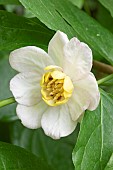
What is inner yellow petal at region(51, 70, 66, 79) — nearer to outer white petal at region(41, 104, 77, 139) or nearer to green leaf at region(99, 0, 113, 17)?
outer white petal at region(41, 104, 77, 139)

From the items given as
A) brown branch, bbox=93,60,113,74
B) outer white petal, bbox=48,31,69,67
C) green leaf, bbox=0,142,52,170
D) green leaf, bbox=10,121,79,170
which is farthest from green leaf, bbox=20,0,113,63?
green leaf, bbox=10,121,79,170

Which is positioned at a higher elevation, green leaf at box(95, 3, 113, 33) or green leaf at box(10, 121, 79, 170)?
green leaf at box(95, 3, 113, 33)

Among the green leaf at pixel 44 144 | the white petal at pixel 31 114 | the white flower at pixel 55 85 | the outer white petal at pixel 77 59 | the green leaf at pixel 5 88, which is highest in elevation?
the outer white petal at pixel 77 59

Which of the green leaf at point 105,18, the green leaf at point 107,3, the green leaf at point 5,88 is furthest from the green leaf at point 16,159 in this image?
the green leaf at point 105,18

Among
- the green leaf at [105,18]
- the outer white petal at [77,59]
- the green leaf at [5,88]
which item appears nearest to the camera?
the outer white petal at [77,59]

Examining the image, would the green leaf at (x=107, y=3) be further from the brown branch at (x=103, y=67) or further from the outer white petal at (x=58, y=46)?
the outer white petal at (x=58, y=46)

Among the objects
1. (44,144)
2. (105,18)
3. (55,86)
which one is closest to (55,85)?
(55,86)

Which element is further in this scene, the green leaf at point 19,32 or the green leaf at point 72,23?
the green leaf at point 19,32
